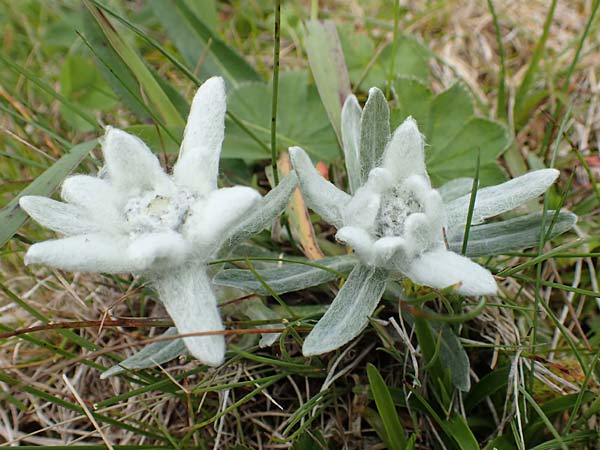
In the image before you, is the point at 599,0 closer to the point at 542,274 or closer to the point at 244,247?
the point at 542,274

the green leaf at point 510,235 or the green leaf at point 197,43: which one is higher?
the green leaf at point 197,43

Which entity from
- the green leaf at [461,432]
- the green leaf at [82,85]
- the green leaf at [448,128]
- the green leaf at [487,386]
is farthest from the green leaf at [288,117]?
the green leaf at [461,432]

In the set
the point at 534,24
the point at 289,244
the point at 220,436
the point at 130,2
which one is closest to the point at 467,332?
the point at 289,244

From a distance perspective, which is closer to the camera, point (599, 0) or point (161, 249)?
point (161, 249)

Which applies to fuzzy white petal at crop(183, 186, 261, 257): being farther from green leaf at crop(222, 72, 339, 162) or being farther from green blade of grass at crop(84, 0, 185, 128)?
green leaf at crop(222, 72, 339, 162)

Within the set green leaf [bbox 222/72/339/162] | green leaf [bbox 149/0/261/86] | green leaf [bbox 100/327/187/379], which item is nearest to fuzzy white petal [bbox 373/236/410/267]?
green leaf [bbox 100/327/187/379]

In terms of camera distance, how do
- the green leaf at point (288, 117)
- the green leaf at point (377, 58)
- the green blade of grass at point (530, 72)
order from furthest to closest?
the green leaf at point (377, 58), the green blade of grass at point (530, 72), the green leaf at point (288, 117)

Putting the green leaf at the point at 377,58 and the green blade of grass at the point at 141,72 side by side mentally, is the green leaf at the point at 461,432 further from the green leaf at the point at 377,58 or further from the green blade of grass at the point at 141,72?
the green leaf at the point at 377,58
